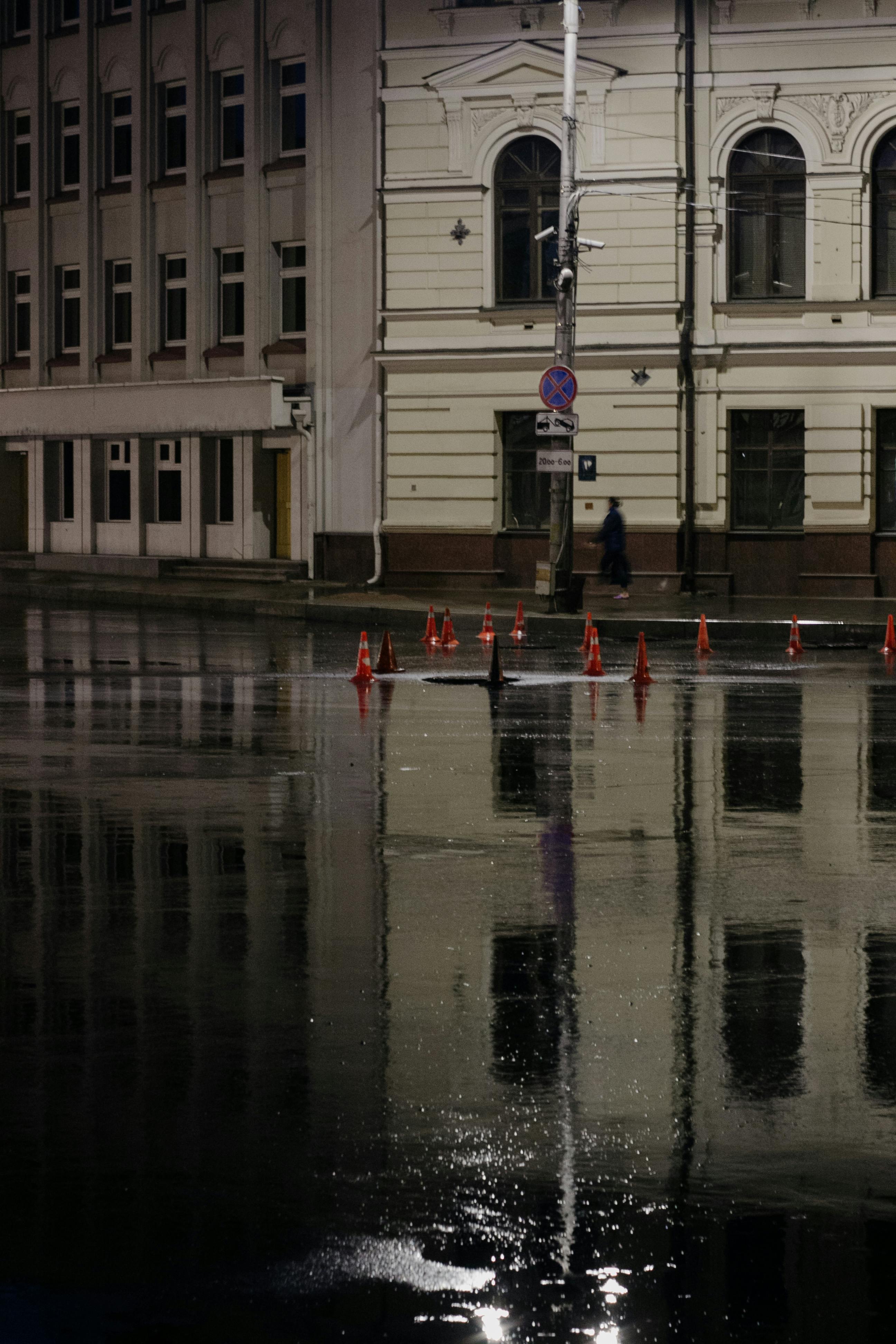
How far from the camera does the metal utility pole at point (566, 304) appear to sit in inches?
1207

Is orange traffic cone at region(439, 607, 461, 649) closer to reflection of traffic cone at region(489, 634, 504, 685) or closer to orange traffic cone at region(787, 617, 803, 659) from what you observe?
orange traffic cone at region(787, 617, 803, 659)

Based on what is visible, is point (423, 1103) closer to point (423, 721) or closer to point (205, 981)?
point (205, 981)

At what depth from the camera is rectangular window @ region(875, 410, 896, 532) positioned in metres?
36.9

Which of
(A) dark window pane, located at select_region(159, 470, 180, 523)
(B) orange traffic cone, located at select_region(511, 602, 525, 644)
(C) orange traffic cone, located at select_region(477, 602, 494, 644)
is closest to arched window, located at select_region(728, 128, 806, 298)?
(B) orange traffic cone, located at select_region(511, 602, 525, 644)

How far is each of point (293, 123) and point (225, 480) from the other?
285 inches

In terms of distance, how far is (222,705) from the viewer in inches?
742

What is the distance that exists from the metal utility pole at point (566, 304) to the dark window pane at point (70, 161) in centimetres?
1815

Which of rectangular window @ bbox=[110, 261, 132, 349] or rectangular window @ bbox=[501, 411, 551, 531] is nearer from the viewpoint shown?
rectangular window @ bbox=[501, 411, 551, 531]

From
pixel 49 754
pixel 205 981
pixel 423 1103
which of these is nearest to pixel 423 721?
pixel 49 754

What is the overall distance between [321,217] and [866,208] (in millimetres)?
10266

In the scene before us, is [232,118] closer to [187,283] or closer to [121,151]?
[187,283]

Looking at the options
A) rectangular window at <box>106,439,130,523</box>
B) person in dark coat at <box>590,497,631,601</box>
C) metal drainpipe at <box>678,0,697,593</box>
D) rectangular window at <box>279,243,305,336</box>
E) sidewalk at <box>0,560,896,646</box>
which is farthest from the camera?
rectangular window at <box>106,439,130,523</box>

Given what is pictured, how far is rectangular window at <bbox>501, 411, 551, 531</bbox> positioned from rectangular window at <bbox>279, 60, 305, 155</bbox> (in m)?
7.60

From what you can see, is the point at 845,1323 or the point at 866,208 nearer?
the point at 845,1323
